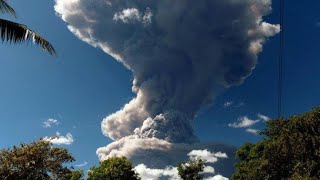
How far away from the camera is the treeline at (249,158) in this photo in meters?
38.9

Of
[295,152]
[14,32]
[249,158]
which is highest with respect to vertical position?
[249,158]

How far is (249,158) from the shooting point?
96.4 meters

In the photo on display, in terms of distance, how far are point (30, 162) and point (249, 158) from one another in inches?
2564

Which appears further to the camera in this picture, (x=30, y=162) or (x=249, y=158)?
(x=249, y=158)

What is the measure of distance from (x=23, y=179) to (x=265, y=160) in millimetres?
37530

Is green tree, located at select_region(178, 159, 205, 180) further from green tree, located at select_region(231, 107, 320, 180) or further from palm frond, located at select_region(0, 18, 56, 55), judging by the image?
palm frond, located at select_region(0, 18, 56, 55)

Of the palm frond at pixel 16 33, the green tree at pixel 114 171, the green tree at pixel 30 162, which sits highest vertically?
the green tree at pixel 114 171

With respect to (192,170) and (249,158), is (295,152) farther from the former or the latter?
(249,158)

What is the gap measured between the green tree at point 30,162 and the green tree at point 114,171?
44264mm

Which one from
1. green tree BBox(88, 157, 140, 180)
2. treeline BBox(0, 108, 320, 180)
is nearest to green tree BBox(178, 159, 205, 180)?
treeline BBox(0, 108, 320, 180)

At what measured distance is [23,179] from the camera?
125ft

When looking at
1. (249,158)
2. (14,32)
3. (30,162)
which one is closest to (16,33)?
(14,32)

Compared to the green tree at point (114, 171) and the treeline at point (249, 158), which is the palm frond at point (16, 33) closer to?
the treeline at point (249, 158)

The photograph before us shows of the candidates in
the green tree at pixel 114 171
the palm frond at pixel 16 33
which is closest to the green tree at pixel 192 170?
the green tree at pixel 114 171
